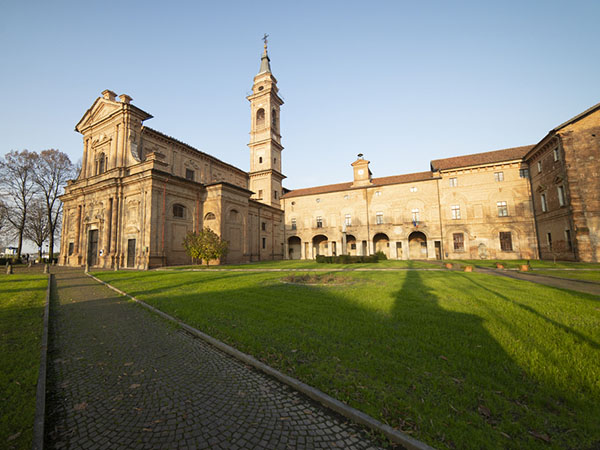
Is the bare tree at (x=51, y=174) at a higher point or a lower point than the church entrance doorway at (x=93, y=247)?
higher

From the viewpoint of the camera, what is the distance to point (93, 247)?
27703mm

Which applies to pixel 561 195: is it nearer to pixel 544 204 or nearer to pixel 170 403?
pixel 544 204

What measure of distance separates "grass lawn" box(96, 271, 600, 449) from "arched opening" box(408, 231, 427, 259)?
28.1m

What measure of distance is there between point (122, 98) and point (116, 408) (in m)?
32.5

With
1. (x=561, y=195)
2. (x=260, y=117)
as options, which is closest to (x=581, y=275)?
→ (x=561, y=195)

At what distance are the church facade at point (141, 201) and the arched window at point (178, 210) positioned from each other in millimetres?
104

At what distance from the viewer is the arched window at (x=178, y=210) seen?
24.8 m

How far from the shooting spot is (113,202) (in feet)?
83.1

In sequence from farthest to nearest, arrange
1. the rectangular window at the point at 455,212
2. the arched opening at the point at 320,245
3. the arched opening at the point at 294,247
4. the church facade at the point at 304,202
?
the arched opening at the point at 294,247 < the arched opening at the point at 320,245 < the rectangular window at the point at 455,212 < the church facade at the point at 304,202

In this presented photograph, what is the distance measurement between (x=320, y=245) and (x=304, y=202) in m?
7.43

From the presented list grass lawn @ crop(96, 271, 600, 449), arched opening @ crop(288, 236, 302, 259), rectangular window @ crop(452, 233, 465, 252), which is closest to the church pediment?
arched opening @ crop(288, 236, 302, 259)

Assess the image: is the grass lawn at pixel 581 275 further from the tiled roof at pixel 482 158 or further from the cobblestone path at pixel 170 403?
the tiled roof at pixel 482 158

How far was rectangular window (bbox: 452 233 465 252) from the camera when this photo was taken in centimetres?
3133

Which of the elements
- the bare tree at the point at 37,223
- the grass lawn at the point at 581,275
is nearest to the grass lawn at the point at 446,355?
the grass lawn at the point at 581,275
